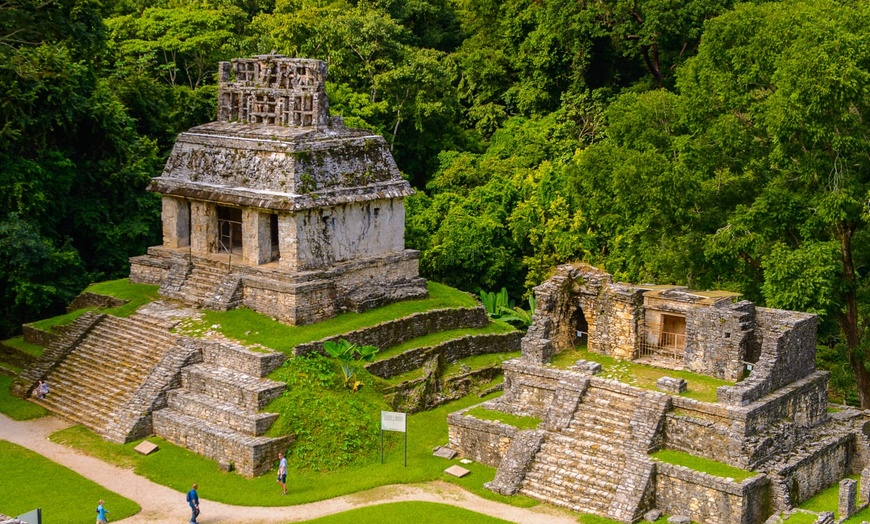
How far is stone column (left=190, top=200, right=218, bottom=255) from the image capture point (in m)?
30.6

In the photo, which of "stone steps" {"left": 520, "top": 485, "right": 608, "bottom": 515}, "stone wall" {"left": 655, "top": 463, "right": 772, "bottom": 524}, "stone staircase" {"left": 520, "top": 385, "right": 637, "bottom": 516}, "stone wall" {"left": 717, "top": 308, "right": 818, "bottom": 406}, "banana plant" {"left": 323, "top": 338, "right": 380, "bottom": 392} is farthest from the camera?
"banana plant" {"left": 323, "top": 338, "right": 380, "bottom": 392}

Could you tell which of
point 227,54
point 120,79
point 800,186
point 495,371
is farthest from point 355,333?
point 227,54

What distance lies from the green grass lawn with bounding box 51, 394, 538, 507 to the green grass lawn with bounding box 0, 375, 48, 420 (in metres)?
1.64

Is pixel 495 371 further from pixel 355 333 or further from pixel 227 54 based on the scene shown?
pixel 227 54

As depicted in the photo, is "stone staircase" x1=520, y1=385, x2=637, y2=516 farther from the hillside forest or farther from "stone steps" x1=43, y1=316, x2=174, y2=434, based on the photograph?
"stone steps" x1=43, y1=316, x2=174, y2=434

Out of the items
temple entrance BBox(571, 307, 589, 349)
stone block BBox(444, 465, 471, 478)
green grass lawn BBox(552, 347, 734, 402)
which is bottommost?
stone block BBox(444, 465, 471, 478)

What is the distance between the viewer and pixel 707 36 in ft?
97.0

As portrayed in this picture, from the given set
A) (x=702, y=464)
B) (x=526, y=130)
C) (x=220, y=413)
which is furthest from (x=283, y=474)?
(x=526, y=130)

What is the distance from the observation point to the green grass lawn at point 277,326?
27.3 m

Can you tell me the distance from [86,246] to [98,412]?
994cm

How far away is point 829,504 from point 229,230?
51.4 ft

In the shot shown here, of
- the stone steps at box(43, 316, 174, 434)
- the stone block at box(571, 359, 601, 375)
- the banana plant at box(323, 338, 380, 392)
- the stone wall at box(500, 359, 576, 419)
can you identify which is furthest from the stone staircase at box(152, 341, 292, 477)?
the stone block at box(571, 359, 601, 375)

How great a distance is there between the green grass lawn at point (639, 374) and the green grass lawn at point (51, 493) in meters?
9.17

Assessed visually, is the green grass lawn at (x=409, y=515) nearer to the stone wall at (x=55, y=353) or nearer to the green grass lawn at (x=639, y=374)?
the green grass lawn at (x=639, y=374)
